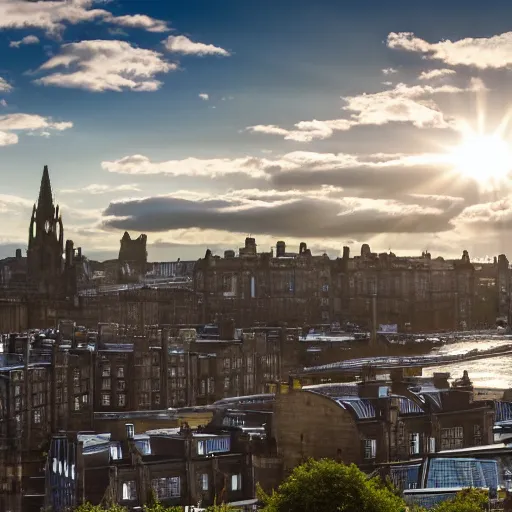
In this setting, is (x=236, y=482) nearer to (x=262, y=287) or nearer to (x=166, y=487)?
(x=166, y=487)

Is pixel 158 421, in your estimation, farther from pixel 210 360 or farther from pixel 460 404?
pixel 210 360

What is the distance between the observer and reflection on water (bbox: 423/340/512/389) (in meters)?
92.4

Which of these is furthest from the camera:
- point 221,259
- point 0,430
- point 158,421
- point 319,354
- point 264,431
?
point 221,259

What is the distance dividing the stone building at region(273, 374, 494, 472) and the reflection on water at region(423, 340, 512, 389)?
49.1 metres

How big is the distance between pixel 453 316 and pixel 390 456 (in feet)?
397

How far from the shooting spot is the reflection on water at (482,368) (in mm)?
92387

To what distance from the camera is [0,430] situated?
40000mm

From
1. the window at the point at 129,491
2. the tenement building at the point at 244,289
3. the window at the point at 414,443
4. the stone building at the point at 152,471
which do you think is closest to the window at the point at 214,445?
the stone building at the point at 152,471

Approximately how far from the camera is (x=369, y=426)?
32.5 meters

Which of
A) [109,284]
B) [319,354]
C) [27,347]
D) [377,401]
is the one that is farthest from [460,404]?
[109,284]

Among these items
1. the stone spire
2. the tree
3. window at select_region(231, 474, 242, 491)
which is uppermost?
the stone spire

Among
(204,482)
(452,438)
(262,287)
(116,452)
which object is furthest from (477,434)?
(262,287)

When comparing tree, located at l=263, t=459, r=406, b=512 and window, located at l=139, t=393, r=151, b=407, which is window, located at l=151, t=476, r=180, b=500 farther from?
window, located at l=139, t=393, r=151, b=407

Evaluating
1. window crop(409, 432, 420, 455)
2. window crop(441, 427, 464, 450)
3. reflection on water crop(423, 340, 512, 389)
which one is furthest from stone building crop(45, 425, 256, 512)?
reflection on water crop(423, 340, 512, 389)
